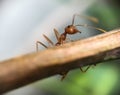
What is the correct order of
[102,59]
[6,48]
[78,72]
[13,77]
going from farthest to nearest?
[6,48] < [78,72] < [102,59] < [13,77]

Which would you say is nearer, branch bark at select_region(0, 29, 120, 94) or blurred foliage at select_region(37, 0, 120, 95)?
branch bark at select_region(0, 29, 120, 94)

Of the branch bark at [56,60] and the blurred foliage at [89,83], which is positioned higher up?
the branch bark at [56,60]

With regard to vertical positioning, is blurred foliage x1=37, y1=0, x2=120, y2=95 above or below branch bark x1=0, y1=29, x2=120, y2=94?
below

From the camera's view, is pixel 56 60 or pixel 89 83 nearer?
pixel 56 60

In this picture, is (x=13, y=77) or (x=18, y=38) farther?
(x=18, y=38)

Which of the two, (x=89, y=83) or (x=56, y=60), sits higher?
(x=56, y=60)

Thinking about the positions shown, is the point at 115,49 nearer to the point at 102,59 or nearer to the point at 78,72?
the point at 102,59

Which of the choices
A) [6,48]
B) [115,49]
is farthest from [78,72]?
[115,49]

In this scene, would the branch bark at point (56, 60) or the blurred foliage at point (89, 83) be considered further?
the blurred foliage at point (89, 83)
